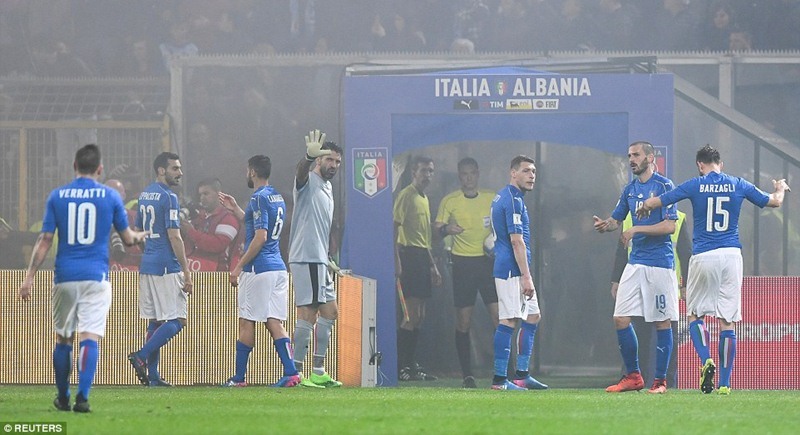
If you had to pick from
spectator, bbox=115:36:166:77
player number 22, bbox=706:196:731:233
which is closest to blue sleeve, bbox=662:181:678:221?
player number 22, bbox=706:196:731:233

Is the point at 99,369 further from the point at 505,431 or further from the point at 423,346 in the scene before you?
the point at 505,431

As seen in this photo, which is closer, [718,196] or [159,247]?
[718,196]

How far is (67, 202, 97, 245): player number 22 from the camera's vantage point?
917 cm

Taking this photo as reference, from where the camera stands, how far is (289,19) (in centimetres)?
2011

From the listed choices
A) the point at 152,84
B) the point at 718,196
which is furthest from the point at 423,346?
the point at 152,84

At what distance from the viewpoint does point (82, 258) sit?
363 inches

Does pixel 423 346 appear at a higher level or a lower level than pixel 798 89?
lower

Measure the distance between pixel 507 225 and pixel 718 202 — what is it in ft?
5.87

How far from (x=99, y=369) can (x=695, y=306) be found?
544cm

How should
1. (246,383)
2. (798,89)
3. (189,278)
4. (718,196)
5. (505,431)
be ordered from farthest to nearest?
(798,89) < (246,383) < (189,278) < (718,196) < (505,431)

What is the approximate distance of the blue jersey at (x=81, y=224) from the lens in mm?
9172

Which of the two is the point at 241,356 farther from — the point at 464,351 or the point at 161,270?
the point at 464,351

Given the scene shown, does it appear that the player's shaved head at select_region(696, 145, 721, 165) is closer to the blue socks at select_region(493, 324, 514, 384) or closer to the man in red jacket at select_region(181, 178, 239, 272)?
the blue socks at select_region(493, 324, 514, 384)

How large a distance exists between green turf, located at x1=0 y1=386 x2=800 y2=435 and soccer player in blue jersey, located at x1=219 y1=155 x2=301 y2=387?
1.71 ft
